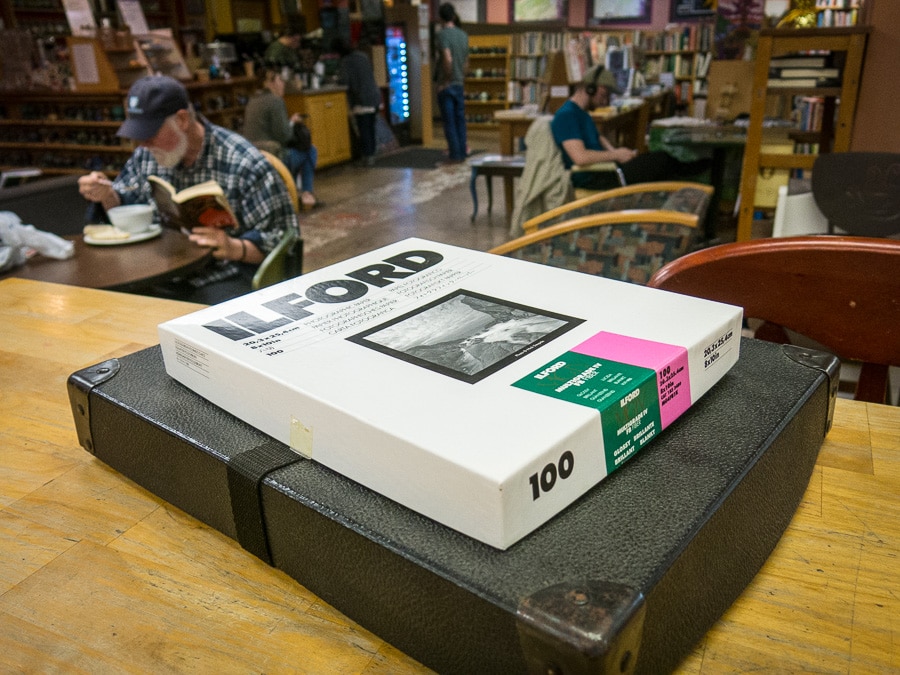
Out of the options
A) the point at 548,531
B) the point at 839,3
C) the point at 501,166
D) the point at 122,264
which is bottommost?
the point at 501,166

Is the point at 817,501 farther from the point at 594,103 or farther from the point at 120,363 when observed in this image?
the point at 594,103

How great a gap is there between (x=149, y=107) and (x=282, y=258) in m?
0.59

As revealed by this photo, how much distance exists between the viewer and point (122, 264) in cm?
176

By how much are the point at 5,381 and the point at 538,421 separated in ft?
2.03

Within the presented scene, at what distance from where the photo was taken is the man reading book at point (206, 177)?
6.85 ft

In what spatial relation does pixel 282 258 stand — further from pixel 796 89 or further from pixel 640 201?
pixel 796 89

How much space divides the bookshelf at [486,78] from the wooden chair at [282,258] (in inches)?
341

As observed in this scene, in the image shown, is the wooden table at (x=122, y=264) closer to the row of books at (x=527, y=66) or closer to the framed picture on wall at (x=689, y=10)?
the row of books at (x=527, y=66)

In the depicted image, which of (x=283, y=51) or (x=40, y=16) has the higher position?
(x=40, y=16)

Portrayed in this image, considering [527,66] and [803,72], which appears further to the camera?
[527,66]

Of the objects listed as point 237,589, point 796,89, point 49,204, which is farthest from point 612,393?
point 49,204

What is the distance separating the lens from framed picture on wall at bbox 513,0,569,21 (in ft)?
35.8

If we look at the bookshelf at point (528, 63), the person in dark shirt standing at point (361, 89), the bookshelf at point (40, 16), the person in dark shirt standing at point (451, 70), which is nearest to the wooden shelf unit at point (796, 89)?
the person in dark shirt standing at point (451, 70)

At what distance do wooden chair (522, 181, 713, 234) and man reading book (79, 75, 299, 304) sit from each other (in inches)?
32.4
